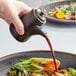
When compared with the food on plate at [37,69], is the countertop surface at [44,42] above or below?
above

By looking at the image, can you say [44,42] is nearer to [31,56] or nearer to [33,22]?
[31,56]

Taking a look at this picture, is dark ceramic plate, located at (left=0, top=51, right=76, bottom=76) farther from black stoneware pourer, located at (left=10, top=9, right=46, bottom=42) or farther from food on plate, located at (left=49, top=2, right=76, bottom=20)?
food on plate, located at (left=49, top=2, right=76, bottom=20)

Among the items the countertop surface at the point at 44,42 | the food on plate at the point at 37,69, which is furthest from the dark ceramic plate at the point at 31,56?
the countertop surface at the point at 44,42

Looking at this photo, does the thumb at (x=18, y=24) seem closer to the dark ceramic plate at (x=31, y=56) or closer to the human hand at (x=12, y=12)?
the human hand at (x=12, y=12)

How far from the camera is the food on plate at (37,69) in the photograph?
1.10 m

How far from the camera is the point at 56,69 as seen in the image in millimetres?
1098

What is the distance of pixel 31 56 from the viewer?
4.01 ft

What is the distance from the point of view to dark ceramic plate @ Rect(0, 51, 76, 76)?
44.8 inches

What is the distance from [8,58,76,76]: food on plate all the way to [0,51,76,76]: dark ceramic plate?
30 millimetres

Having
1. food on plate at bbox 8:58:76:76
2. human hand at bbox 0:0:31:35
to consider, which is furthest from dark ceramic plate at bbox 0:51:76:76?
human hand at bbox 0:0:31:35

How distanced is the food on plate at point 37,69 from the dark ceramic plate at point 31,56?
1.2 inches

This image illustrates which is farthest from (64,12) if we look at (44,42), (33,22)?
(33,22)

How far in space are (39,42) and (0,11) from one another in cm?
67

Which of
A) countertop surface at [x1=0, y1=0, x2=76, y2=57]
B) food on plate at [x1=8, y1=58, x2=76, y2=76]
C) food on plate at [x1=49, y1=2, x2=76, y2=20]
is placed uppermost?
food on plate at [x1=49, y1=2, x2=76, y2=20]
